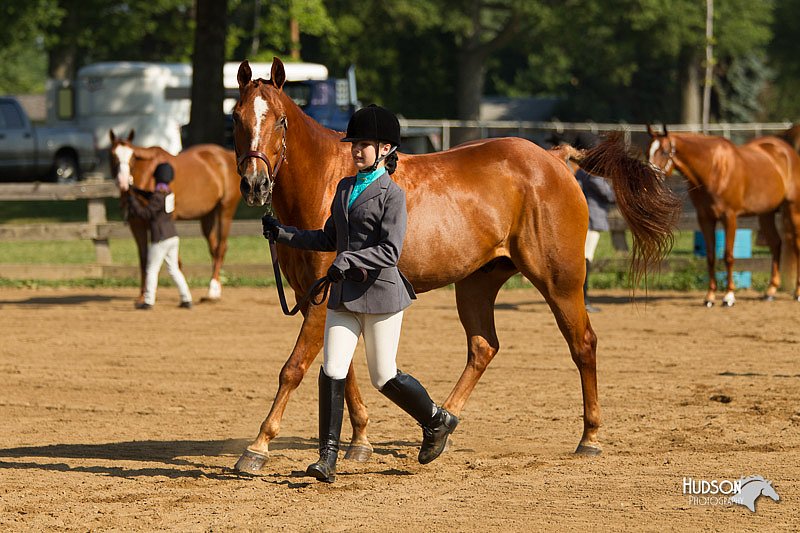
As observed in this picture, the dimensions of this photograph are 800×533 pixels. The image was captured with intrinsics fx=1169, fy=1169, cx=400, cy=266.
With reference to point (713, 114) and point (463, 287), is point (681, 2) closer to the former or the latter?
point (713, 114)

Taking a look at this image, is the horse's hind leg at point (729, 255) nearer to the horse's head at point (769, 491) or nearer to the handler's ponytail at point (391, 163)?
the horse's head at point (769, 491)

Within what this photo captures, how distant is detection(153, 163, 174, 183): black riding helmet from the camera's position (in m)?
13.9

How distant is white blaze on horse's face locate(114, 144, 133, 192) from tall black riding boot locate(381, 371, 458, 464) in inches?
327

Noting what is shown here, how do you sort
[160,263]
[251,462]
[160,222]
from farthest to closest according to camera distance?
[160,263] → [160,222] → [251,462]

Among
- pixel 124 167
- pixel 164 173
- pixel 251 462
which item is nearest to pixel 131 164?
pixel 124 167

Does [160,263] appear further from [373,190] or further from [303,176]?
[373,190]

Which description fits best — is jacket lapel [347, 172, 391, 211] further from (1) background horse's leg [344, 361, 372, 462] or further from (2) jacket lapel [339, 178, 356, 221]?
(1) background horse's leg [344, 361, 372, 462]

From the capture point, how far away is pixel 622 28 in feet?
158

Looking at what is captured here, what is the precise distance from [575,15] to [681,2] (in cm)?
400

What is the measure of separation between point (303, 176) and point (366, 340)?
1.20 meters

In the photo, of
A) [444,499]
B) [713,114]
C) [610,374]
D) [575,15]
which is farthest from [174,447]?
[713,114]

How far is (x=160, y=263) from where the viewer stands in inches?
554

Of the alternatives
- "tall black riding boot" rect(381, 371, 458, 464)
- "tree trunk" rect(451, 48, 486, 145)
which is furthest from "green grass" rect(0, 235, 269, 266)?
"tree trunk" rect(451, 48, 486, 145)

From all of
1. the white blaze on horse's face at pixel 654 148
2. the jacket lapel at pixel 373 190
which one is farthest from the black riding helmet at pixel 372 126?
the white blaze on horse's face at pixel 654 148
